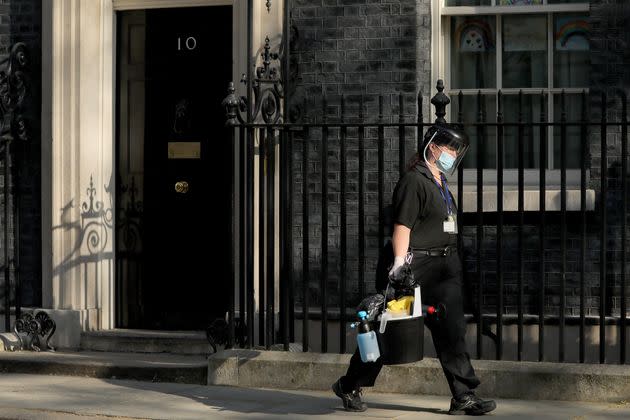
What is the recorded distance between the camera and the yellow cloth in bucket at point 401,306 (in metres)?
7.46

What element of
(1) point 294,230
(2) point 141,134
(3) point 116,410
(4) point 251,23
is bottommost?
(3) point 116,410

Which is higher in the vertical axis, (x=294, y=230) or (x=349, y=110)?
(x=349, y=110)

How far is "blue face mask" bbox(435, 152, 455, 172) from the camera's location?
25.8ft

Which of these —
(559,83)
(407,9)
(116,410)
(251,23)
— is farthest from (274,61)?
(116,410)

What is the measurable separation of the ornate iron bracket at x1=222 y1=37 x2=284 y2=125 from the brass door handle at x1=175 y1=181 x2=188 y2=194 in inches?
43.7

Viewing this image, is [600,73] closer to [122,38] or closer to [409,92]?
[409,92]

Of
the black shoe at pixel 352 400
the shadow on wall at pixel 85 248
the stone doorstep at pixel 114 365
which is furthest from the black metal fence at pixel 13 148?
the black shoe at pixel 352 400

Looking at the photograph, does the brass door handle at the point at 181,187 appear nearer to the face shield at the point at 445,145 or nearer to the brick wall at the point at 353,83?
the brick wall at the point at 353,83

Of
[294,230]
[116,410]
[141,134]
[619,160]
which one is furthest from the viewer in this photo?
[141,134]

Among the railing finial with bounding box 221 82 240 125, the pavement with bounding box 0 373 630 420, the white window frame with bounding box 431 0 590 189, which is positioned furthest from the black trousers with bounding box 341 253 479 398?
the white window frame with bounding box 431 0 590 189

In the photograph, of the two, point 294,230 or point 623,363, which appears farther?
point 294,230

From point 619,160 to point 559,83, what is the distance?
838 millimetres

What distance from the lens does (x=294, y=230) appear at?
10.3 metres

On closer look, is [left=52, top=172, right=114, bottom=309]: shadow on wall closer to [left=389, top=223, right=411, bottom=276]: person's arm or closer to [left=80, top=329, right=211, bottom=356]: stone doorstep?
[left=80, top=329, right=211, bottom=356]: stone doorstep
